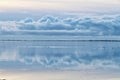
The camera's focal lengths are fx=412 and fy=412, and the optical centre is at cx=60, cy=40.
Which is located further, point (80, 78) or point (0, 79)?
point (80, 78)

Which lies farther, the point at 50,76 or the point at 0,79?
the point at 50,76

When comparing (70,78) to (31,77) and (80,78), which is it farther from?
(31,77)

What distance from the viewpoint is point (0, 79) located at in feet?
64.4

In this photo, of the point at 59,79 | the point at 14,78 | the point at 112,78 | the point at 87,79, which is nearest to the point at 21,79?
the point at 14,78

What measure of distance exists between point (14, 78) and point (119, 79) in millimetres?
5268

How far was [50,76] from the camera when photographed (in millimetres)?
21859

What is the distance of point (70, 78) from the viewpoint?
20891mm

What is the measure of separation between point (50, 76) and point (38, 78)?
3.07 ft

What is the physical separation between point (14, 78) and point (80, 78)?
335cm

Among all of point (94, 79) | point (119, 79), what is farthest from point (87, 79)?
point (119, 79)

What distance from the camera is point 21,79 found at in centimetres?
2055

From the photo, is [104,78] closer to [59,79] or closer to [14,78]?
[59,79]

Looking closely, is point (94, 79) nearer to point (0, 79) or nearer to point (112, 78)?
point (112, 78)

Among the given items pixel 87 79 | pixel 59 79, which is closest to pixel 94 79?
pixel 87 79
